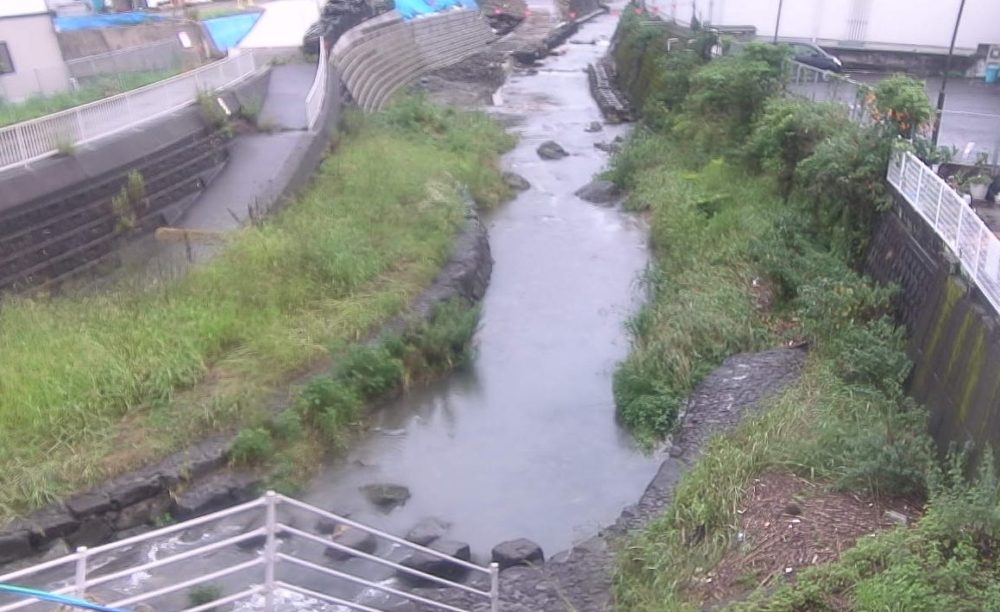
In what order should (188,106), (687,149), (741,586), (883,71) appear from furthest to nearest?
(883,71)
(687,149)
(188,106)
(741,586)

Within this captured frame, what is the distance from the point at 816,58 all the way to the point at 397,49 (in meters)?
17.1

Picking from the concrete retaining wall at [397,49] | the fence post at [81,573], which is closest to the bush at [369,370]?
the fence post at [81,573]

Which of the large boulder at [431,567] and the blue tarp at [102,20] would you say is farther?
the blue tarp at [102,20]

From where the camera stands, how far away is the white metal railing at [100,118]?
13156 mm

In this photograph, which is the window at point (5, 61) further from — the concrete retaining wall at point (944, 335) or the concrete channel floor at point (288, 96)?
the concrete retaining wall at point (944, 335)

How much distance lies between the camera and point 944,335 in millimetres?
9336

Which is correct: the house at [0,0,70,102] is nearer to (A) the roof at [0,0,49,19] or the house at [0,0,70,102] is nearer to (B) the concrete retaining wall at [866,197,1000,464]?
(A) the roof at [0,0,49,19]

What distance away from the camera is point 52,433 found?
962cm

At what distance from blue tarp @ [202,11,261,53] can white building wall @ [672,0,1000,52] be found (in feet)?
50.6

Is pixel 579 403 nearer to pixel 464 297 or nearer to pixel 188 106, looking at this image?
pixel 464 297

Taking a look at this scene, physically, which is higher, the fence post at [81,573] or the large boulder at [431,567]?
the fence post at [81,573]

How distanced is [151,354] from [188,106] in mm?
8691

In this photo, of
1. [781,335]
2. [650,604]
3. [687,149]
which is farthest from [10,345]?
[687,149]

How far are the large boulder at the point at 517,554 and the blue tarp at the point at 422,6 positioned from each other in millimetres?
32455
